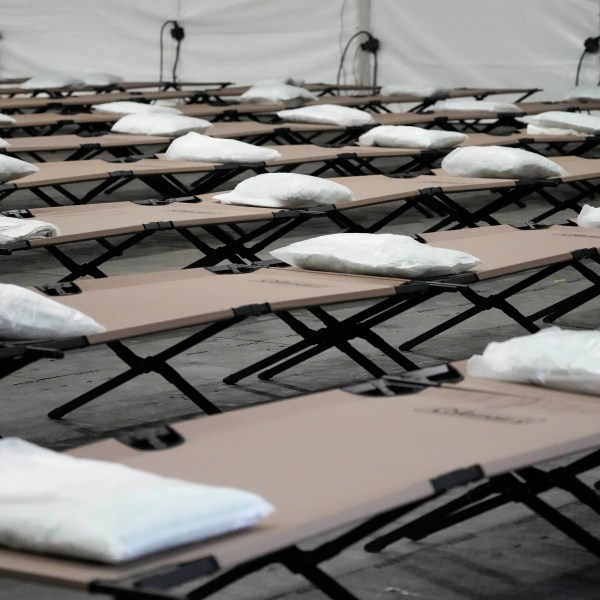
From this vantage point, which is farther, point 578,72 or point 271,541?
point 578,72

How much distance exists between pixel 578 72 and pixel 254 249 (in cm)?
672

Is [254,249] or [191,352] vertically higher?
[254,249]

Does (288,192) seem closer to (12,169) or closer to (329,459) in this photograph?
(12,169)

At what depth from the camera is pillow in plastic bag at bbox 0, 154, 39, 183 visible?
536 centimetres

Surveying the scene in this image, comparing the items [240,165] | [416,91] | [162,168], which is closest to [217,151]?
[240,165]

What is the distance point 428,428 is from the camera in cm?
228

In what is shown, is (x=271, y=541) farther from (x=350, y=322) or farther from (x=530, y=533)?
(x=350, y=322)

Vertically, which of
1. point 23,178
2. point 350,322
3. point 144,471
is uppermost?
point 23,178

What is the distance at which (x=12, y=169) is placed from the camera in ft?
17.7

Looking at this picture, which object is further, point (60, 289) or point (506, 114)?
point (506, 114)

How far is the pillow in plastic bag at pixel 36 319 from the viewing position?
110 inches

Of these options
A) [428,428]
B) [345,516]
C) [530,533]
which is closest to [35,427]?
[530,533]

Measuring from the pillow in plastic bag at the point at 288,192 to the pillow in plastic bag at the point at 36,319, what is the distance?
86.3 inches

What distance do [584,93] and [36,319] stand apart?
8.01 m
